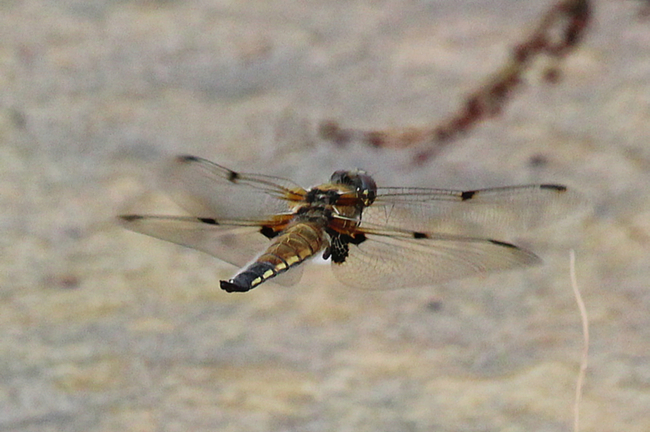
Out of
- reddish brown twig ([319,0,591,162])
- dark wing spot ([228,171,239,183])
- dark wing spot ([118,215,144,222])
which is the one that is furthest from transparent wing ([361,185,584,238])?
reddish brown twig ([319,0,591,162])

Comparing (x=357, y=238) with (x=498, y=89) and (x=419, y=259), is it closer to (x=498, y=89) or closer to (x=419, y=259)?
(x=419, y=259)

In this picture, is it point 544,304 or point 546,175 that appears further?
point 546,175

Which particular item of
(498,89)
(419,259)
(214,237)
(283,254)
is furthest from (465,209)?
(498,89)

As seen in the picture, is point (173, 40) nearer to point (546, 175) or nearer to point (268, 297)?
point (268, 297)

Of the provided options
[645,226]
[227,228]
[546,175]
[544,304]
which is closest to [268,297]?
[227,228]

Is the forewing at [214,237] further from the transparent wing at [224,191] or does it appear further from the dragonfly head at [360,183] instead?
the dragonfly head at [360,183]

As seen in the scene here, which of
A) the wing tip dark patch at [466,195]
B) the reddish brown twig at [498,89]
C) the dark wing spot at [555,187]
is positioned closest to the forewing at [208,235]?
the wing tip dark patch at [466,195]
